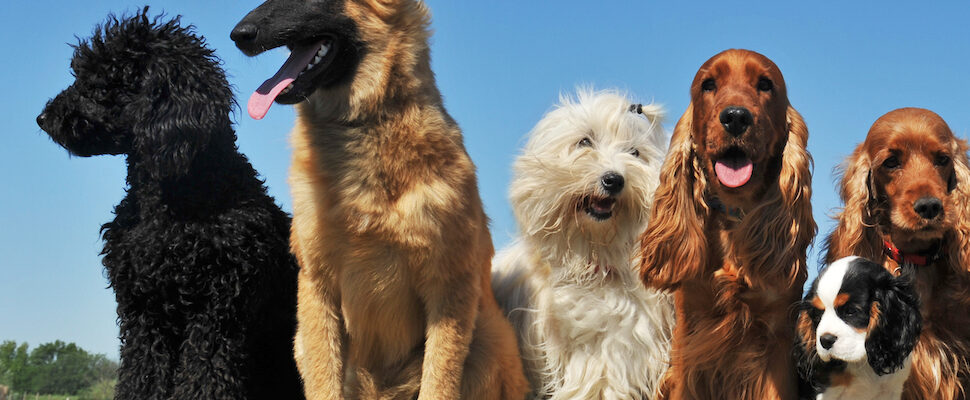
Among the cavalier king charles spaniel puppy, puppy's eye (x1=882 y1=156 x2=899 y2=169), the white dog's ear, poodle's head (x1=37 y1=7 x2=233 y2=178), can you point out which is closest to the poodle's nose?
poodle's head (x1=37 y1=7 x2=233 y2=178)

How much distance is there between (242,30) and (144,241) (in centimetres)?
126

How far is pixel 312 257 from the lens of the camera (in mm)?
3592

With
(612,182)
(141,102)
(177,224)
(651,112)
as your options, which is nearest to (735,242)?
(612,182)

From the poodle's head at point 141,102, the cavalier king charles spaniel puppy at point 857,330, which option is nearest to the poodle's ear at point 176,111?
the poodle's head at point 141,102

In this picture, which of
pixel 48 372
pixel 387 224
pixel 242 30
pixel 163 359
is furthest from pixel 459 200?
pixel 48 372

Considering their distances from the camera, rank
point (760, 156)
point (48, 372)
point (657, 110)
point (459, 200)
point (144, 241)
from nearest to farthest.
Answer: point (760, 156) < point (459, 200) < point (144, 241) < point (657, 110) < point (48, 372)

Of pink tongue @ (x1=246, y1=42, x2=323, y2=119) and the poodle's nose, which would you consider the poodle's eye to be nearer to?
pink tongue @ (x1=246, y1=42, x2=323, y2=119)

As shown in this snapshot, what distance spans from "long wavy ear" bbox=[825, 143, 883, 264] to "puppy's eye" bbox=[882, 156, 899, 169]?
76 mm

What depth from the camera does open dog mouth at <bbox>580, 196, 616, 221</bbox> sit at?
453 centimetres

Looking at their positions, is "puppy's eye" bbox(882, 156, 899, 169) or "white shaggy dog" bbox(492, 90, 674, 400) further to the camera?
"white shaggy dog" bbox(492, 90, 674, 400)

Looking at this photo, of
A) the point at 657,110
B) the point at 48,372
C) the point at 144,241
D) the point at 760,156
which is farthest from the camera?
the point at 48,372

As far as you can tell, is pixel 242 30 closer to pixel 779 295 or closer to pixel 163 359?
pixel 163 359

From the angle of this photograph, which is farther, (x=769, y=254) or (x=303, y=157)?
(x=303, y=157)

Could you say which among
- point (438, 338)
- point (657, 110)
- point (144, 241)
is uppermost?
point (657, 110)
